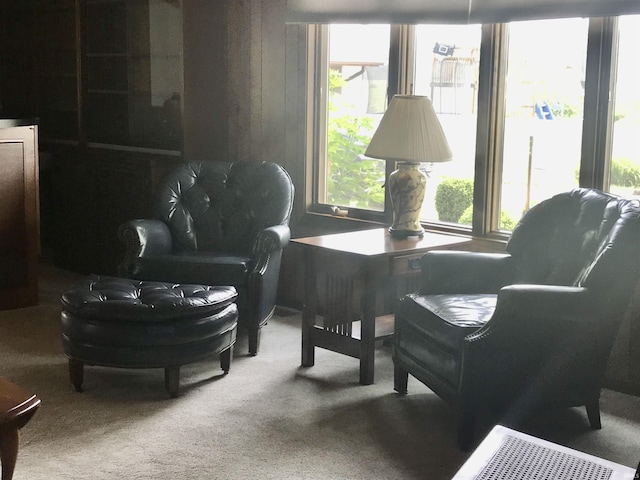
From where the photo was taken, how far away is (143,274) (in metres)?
4.18

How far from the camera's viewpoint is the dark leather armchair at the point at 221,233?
4125 mm

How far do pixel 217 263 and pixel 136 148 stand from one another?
5.85 feet

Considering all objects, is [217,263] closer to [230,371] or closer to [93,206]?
[230,371]

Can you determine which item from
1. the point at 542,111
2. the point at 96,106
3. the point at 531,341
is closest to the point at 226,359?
the point at 531,341

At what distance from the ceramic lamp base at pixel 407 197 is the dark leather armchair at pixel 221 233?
2.03ft

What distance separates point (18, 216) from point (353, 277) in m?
2.24

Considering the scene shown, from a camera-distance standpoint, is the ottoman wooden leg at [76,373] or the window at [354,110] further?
the window at [354,110]

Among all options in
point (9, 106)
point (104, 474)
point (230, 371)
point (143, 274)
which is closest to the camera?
point (104, 474)

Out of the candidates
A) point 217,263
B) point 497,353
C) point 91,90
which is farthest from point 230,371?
point 91,90

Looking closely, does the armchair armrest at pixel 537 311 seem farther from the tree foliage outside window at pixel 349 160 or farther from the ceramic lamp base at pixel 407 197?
the tree foliage outside window at pixel 349 160

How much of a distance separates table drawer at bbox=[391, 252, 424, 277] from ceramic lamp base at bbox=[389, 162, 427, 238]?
0.82 ft

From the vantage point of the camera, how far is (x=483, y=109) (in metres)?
4.19

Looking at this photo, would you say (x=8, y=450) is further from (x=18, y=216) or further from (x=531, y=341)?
(x=18, y=216)

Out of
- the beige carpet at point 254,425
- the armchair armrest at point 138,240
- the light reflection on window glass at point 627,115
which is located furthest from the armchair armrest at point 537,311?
the armchair armrest at point 138,240
